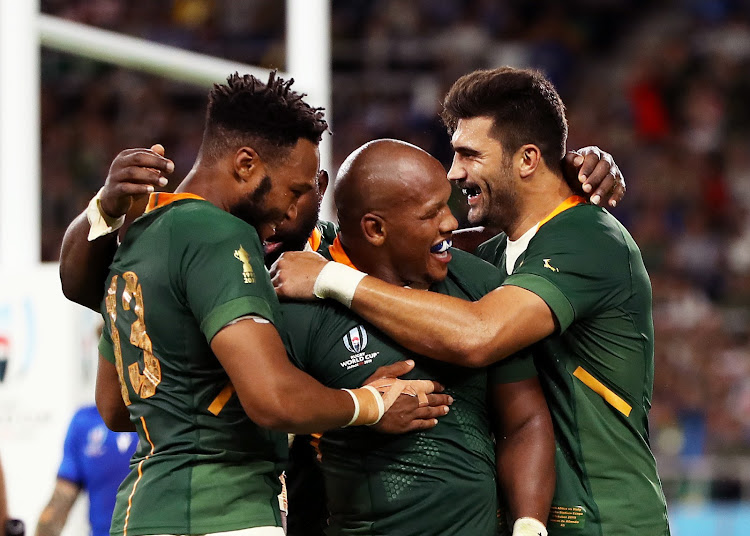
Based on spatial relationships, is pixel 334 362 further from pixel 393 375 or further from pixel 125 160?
pixel 125 160

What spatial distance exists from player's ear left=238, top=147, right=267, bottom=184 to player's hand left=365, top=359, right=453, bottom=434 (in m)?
0.59

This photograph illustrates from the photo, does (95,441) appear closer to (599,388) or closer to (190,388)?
(190,388)

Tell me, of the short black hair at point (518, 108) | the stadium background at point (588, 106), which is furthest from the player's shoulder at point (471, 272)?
the stadium background at point (588, 106)

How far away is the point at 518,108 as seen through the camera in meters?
3.54

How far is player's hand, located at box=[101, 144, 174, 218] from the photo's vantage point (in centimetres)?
299

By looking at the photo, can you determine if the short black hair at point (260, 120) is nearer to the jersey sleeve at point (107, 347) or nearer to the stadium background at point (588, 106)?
the jersey sleeve at point (107, 347)

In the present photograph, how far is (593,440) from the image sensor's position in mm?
3311

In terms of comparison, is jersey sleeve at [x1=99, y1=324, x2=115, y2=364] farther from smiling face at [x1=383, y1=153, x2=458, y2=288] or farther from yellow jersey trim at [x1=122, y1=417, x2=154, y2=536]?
smiling face at [x1=383, y1=153, x2=458, y2=288]

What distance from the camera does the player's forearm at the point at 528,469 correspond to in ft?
10.2

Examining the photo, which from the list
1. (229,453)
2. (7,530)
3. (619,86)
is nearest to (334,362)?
(229,453)

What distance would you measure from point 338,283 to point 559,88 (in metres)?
10.7

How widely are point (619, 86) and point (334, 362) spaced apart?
1109 cm

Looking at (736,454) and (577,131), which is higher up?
(577,131)

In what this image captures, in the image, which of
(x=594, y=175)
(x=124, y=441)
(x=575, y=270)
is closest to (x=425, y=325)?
(x=575, y=270)
